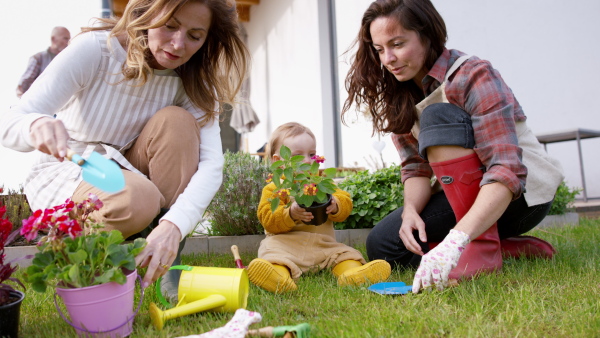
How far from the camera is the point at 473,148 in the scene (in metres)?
1.76

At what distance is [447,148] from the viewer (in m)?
1.78

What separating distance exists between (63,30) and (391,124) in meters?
3.81

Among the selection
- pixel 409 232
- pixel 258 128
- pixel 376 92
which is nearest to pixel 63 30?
pixel 376 92

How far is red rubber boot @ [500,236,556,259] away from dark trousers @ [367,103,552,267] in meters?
0.05

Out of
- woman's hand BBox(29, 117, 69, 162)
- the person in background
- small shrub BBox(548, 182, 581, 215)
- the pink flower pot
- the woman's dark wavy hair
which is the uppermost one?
the person in background

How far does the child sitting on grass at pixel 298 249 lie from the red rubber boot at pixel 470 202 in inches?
12.8

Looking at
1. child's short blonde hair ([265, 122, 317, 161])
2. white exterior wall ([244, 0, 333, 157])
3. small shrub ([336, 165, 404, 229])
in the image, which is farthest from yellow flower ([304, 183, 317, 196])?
white exterior wall ([244, 0, 333, 157])

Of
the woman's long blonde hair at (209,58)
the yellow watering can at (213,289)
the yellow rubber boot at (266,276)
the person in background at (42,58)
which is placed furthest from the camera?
the person in background at (42,58)

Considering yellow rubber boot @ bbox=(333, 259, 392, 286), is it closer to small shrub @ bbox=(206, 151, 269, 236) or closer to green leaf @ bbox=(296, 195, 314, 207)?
green leaf @ bbox=(296, 195, 314, 207)

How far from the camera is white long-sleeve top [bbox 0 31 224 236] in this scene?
1.56 m

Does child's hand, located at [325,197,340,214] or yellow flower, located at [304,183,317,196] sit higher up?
yellow flower, located at [304,183,317,196]

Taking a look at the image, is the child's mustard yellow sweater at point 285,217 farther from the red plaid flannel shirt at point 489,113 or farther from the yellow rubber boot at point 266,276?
the red plaid flannel shirt at point 489,113

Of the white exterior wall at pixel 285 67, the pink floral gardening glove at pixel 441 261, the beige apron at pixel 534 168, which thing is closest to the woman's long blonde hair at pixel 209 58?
the beige apron at pixel 534 168

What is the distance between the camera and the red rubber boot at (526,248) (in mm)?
2086
